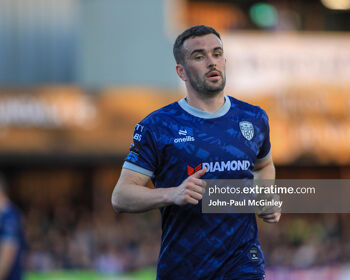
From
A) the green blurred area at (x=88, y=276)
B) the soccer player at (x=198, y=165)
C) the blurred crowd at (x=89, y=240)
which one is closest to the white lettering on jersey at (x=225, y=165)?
the soccer player at (x=198, y=165)

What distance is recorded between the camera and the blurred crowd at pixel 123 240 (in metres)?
14.2

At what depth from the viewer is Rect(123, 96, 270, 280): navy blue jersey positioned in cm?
448

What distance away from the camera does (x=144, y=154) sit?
4.54 m

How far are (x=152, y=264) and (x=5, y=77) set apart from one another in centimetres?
660

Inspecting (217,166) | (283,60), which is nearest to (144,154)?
(217,166)

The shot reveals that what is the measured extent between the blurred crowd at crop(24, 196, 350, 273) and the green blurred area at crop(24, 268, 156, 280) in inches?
11.0

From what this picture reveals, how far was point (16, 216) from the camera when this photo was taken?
893 centimetres

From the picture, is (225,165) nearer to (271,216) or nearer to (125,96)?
(271,216)

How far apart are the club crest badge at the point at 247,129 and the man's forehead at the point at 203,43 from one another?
49cm

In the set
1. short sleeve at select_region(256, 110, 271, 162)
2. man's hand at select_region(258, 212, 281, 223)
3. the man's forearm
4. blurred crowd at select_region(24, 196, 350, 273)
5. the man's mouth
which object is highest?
the man's mouth

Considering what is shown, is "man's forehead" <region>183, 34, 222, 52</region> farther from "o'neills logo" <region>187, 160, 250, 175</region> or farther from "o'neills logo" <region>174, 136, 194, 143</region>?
"o'neills logo" <region>187, 160, 250, 175</region>

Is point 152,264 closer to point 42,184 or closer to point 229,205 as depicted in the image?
point 42,184

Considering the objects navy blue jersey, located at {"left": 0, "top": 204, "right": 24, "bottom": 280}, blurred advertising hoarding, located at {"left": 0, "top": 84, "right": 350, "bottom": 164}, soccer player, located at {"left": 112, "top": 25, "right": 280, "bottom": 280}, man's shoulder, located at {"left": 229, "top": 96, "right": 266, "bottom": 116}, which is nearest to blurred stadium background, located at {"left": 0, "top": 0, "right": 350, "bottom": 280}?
blurred advertising hoarding, located at {"left": 0, "top": 84, "right": 350, "bottom": 164}

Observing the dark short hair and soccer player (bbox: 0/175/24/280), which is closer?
the dark short hair
